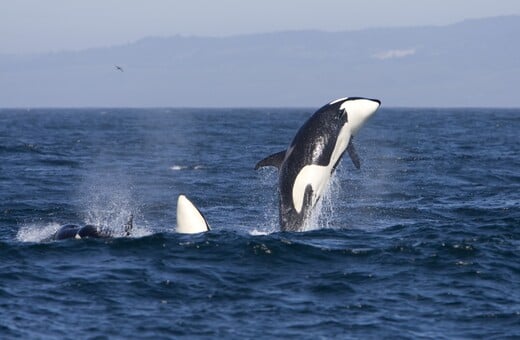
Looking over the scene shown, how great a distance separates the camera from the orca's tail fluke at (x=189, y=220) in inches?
766

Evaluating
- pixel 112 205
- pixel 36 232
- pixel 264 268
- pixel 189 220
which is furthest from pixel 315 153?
pixel 112 205

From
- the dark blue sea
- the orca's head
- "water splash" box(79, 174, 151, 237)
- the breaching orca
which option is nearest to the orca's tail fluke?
the dark blue sea

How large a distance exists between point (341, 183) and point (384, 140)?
3070 centimetres

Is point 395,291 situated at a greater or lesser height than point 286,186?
lesser

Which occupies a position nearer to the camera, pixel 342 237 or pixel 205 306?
pixel 205 306

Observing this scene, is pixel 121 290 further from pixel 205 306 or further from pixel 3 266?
pixel 3 266

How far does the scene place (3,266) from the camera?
57.1 feet

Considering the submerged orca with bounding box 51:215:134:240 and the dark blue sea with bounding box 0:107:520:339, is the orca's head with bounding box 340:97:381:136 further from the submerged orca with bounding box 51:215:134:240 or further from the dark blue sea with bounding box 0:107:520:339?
the submerged orca with bounding box 51:215:134:240

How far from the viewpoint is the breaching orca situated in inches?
742

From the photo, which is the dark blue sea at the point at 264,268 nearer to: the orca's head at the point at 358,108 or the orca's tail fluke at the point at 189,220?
the orca's tail fluke at the point at 189,220

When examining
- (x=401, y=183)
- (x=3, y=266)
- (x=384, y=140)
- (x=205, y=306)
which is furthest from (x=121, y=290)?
(x=384, y=140)

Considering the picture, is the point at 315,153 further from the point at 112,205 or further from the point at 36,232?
the point at 112,205

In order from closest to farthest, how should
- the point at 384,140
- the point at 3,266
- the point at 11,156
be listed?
the point at 3,266
the point at 11,156
the point at 384,140

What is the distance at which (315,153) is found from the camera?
19.0 metres
